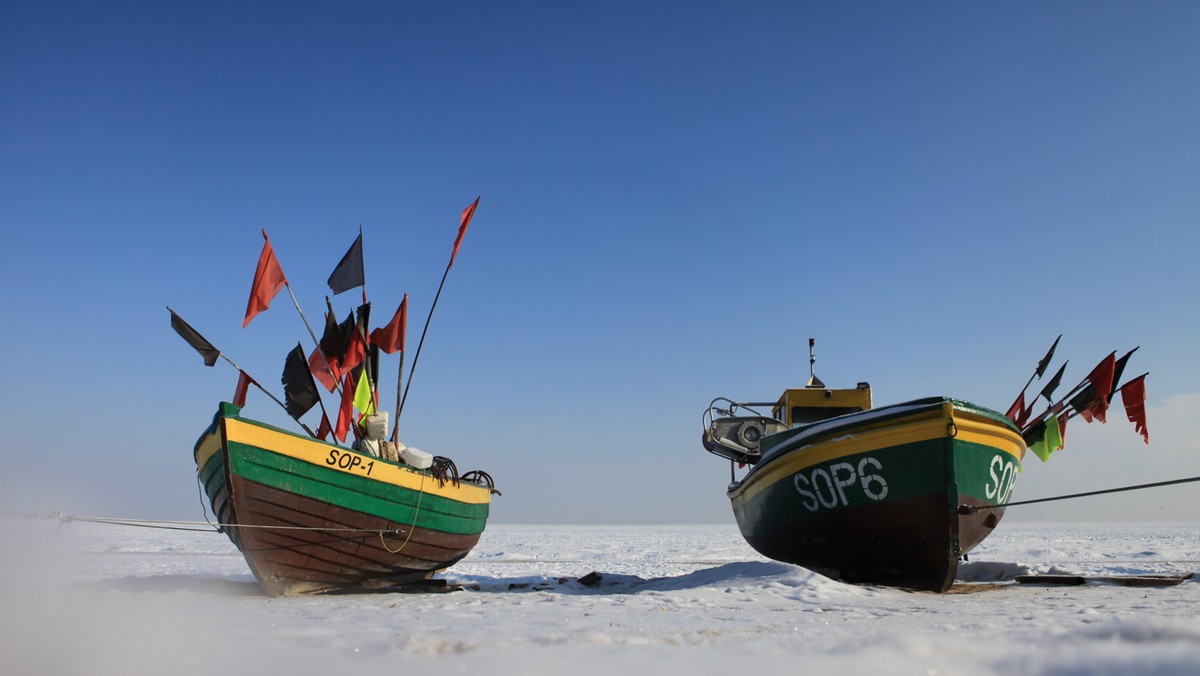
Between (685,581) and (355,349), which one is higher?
(355,349)

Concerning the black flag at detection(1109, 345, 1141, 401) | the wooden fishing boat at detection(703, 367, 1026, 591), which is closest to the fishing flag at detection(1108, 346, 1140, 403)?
the black flag at detection(1109, 345, 1141, 401)

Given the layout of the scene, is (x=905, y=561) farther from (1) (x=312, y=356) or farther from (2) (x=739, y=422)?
(1) (x=312, y=356)

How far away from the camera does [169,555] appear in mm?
16469

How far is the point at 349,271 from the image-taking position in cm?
1182

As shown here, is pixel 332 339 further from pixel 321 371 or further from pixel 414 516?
pixel 414 516

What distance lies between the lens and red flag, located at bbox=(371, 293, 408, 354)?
12.1 meters

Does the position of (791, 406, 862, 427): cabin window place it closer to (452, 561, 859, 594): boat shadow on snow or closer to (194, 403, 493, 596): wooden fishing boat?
(452, 561, 859, 594): boat shadow on snow

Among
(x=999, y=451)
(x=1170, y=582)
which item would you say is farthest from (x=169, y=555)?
(x=1170, y=582)

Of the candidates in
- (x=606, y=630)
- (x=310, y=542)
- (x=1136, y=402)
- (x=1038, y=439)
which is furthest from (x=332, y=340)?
(x=1136, y=402)

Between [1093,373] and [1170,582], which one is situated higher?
[1093,373]

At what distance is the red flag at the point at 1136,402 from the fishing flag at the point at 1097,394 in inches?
30.4

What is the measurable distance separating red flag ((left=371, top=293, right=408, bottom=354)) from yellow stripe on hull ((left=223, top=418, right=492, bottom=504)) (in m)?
2.85

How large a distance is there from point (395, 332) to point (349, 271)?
127 cm

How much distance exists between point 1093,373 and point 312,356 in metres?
12.6
